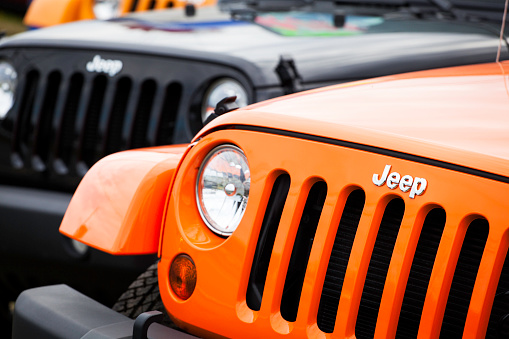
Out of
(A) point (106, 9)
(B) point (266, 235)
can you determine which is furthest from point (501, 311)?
(A) point (106, 9)

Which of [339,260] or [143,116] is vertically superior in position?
[339,260]

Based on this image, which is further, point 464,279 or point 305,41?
point 305,41

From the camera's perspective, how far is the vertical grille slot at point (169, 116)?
11.0ft

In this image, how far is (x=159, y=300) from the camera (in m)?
2.30

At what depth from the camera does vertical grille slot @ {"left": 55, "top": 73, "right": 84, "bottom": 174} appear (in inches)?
138

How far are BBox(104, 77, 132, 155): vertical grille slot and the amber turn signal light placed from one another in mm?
1495

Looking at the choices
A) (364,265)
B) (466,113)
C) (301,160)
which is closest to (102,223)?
(301,160)

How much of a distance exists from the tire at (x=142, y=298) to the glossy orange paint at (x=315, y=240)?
0.25 m

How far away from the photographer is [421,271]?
173 cm

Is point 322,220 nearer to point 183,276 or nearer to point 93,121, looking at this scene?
point 183,276

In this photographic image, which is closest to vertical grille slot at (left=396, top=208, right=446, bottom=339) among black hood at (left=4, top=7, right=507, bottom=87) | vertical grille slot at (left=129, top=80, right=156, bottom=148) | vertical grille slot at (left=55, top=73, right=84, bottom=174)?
black hood at (left=4, top=7, right=507, bottom=87)

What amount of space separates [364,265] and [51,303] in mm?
919

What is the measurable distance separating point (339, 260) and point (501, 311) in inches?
14.9

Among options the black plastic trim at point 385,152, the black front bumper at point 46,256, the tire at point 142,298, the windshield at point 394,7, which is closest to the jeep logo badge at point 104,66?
the black front bumper at point 46,256
